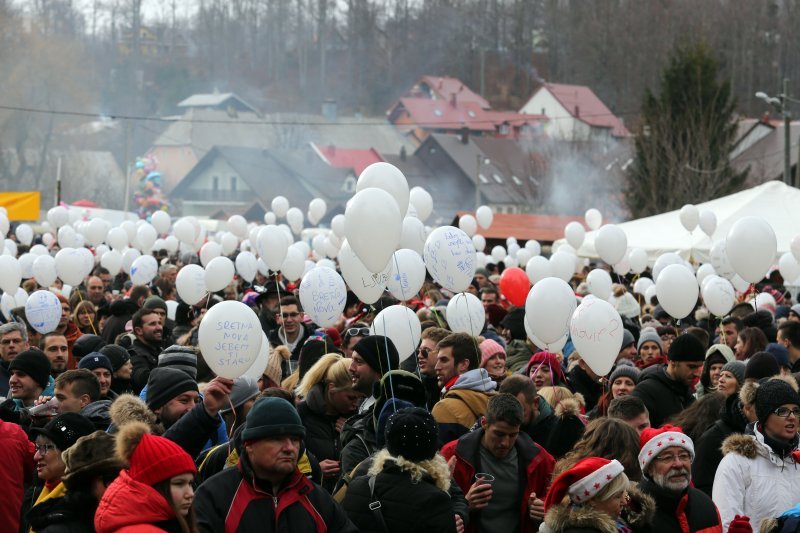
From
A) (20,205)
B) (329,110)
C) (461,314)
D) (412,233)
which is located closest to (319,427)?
(461,314)

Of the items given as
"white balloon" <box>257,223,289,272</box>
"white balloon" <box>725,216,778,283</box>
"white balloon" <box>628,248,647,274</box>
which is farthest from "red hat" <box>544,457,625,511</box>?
"white balloon" <box>628,248,647,274</box>

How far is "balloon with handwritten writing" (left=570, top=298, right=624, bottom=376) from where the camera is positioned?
23.8ft

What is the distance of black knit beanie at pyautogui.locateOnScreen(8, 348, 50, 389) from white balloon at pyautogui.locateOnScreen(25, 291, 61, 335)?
2852 millimetres

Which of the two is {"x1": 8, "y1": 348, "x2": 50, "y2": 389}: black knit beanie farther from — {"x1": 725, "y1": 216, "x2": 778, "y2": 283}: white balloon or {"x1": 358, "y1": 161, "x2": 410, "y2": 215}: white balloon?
{"x1": 725, "y1": 216, "x2": 778, "y2": 283}: white balloon

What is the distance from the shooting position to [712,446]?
5863 mm

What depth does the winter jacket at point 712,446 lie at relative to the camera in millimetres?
5836

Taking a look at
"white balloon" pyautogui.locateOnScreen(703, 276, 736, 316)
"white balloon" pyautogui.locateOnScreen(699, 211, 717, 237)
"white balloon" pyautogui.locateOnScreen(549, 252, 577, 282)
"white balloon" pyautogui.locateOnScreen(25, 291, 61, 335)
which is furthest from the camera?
"white balloon" pyautogui.locateOnScreen(699, 211, 717, 237)

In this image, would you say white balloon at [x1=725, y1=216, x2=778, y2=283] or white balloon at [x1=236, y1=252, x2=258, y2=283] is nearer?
white balloon at [x1=725, y1=216, x2=778, y2=283]

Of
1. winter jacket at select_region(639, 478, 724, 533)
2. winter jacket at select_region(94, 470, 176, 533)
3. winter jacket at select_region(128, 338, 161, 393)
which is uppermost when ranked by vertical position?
winter jacket at select_region(94, 470, 176, 533)

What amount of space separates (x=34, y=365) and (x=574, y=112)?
7276cm

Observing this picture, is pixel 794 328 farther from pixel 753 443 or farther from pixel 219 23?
pixel 219 23

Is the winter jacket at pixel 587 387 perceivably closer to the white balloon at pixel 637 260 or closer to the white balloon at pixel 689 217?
the white balloon at pixel 637 260

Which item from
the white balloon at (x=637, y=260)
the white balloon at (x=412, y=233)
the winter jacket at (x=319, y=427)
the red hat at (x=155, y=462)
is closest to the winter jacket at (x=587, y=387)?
the white balloon at (x=412, y=233)

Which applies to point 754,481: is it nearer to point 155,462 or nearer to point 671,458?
point 671,458
